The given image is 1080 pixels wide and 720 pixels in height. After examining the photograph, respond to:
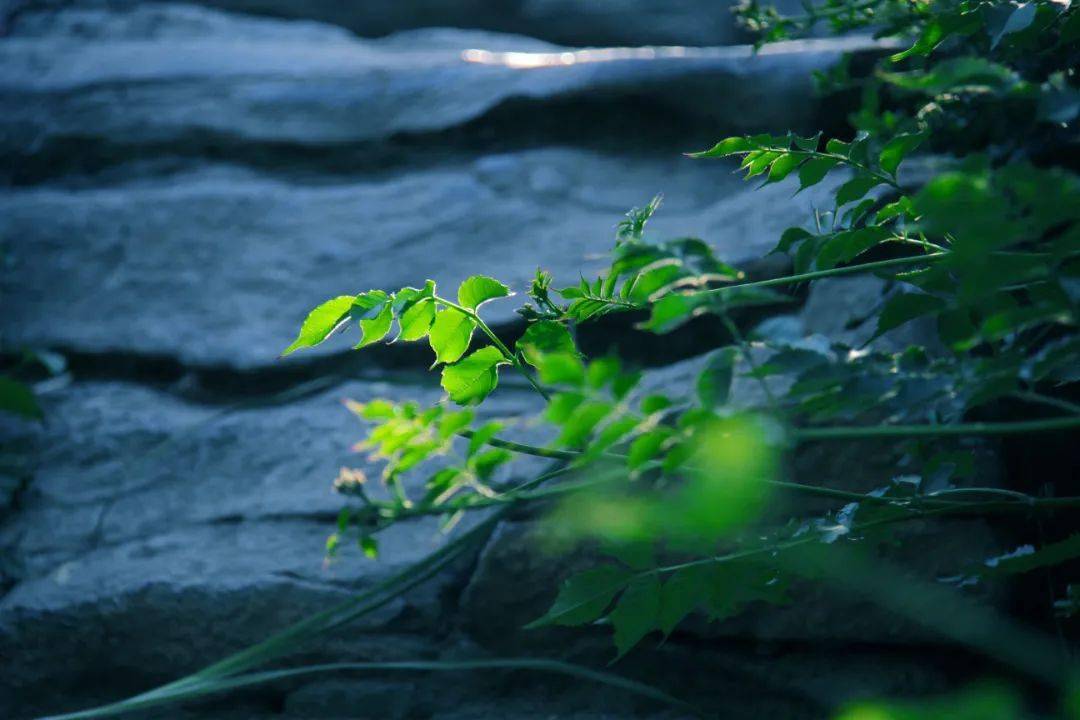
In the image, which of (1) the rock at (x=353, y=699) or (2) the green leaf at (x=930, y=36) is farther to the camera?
(1) the rock at (x=353, y=699)

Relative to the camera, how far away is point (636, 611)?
3.14 feet

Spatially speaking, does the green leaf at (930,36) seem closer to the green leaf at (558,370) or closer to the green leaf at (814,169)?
the green leaf at (814,169)

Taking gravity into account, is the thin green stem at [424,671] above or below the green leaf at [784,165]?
below

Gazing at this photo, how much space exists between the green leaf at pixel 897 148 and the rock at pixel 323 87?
4.58 feet

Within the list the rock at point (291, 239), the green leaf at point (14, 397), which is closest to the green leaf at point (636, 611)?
the rock at point (291, 239)

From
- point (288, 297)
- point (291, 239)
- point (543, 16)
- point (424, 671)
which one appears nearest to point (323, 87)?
point (291, 239)

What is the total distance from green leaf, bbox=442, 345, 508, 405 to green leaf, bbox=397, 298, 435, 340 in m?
0.04

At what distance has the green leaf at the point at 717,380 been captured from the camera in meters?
0.69

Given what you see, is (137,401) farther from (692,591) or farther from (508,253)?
(692,591)

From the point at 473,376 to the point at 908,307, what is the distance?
43 cm

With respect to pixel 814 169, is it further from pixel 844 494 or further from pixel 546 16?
pixel 546 16

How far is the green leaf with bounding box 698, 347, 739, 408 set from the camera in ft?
2.26

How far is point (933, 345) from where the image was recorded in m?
1.58

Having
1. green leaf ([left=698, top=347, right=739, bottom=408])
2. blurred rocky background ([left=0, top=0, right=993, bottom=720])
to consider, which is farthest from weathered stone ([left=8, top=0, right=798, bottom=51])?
green leaf ([left=698, top=347, right=739, bottom=408])
